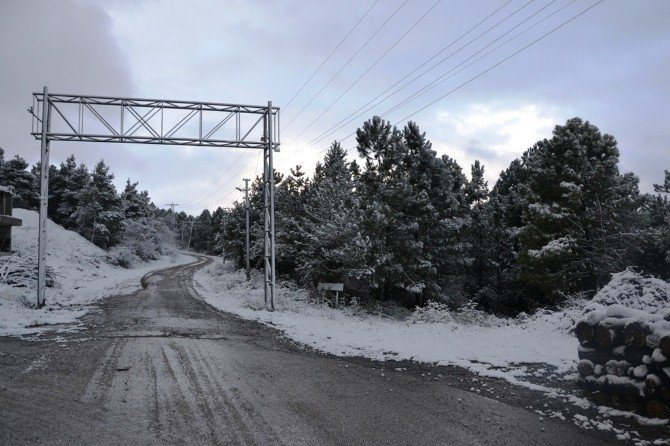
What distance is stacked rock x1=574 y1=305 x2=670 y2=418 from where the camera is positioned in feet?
18.3

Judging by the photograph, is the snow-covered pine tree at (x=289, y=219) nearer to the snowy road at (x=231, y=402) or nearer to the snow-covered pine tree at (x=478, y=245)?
the snow-covered pine tree at (x=478, y=245)

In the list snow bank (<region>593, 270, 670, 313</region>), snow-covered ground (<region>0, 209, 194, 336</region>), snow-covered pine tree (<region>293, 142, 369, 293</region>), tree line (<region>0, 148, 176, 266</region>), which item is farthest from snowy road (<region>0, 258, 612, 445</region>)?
tree line (<region>0, 148, 176, 266</region>)

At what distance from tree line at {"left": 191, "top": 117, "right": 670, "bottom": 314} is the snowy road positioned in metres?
14.7

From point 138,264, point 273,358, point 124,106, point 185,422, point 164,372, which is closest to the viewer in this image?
point 185,422

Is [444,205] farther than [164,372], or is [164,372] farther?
[444,205]

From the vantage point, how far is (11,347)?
959 cm

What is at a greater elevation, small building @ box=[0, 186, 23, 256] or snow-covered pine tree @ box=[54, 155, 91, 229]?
snow-covered pine tree @ box=[54, 155, 91, 229]

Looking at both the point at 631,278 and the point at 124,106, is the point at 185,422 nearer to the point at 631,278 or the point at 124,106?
the point at 631,278

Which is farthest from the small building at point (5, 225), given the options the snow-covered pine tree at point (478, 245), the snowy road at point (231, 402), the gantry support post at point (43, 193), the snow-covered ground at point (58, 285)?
the snow-covered pine tree at point (478, 245)

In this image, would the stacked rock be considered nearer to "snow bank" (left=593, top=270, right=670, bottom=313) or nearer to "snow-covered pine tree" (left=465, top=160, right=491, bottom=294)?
"snow bank" (left=593, top=270, right=670, bottom=313)

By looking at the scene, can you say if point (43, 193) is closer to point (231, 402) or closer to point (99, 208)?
point (231, 402)

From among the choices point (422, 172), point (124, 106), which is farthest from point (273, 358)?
point (422, 172)

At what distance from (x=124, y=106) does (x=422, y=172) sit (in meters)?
17.6

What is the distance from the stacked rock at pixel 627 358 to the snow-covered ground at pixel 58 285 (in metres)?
12.6
